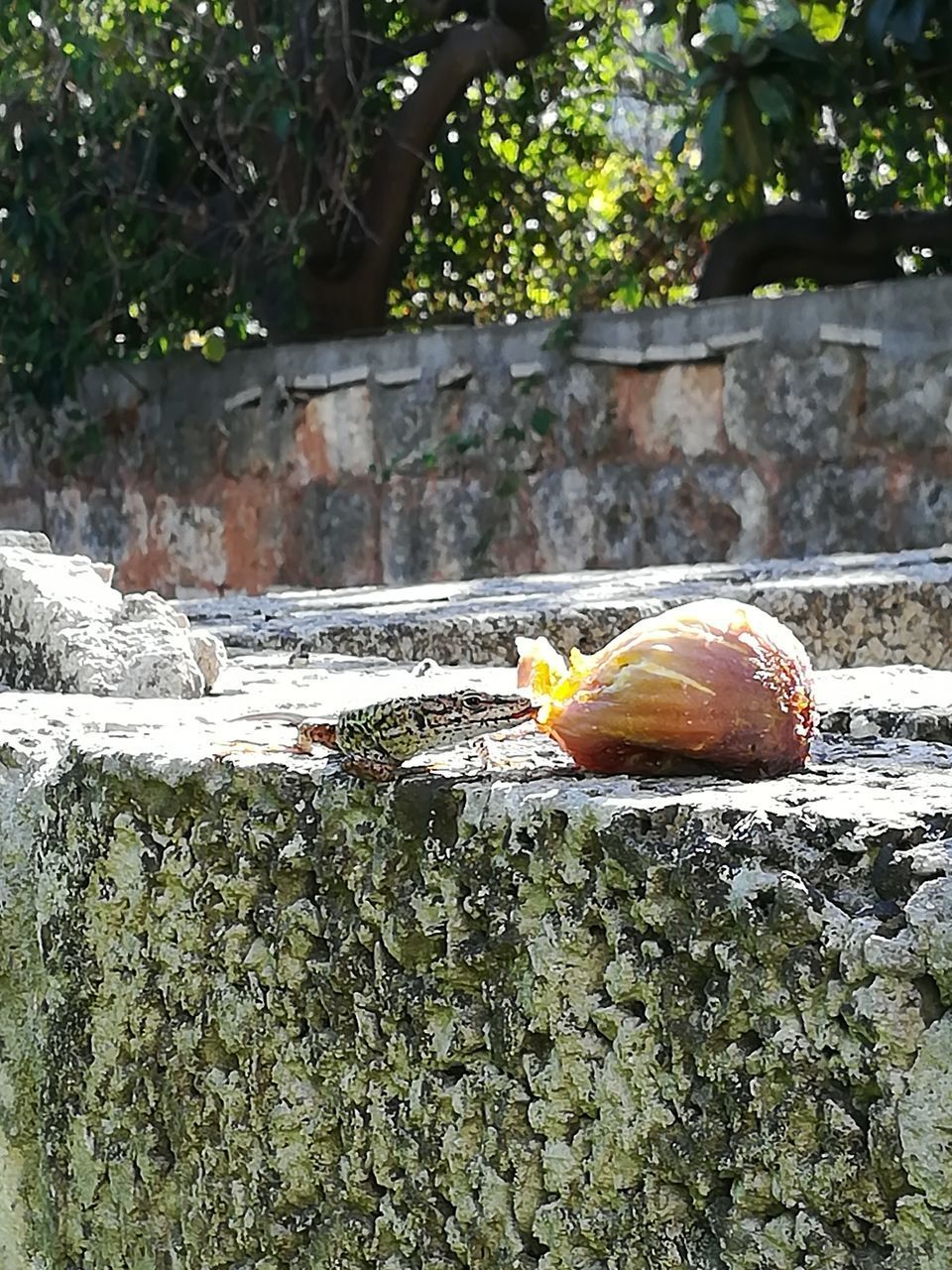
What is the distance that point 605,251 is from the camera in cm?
543

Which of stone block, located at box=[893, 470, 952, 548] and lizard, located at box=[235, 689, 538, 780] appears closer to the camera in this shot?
A: lizard, located at box=[235, 689, 538, 780]

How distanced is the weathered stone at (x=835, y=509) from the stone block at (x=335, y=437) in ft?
3.69

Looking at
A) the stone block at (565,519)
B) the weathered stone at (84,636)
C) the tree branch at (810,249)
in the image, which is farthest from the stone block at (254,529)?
the weathered stone at (84,636)

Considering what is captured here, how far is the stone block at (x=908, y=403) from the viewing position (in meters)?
3.63

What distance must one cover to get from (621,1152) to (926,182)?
439cm

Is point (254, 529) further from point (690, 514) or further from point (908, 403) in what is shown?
point (908, 403)

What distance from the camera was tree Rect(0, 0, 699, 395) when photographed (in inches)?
190

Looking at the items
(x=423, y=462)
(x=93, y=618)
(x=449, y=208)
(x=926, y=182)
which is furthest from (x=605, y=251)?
(x=93, y=618)

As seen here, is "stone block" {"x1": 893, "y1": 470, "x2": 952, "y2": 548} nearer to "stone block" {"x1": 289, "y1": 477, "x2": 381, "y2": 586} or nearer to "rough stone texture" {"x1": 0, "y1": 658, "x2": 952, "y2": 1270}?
"stone block" {"x1": 289, "y1": 477, "x2": 381, "y2": 586}

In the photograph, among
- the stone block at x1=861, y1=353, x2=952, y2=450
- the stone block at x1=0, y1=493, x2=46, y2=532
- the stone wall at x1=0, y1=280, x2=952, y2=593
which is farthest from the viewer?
the stone block at x1=0, y1=493, x2=46, y2=532

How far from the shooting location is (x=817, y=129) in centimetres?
448

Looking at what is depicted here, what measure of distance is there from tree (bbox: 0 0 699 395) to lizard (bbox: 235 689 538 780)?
12.8ft

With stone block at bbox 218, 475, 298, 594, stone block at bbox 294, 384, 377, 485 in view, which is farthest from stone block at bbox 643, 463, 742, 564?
stone block at bbox 218, 475, 298, 594

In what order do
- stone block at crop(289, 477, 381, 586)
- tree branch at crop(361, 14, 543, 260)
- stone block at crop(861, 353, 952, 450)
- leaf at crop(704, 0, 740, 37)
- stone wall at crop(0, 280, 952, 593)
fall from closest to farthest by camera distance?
stone block at crop(861, 353, 952, 450), stone wall at crop(0, 280, 952, 593), leaf at crop(704, 0, 740, 37), stone block at crop(289, 477, 381, 586), tree branch at crop(361, 14, 543, 260)
